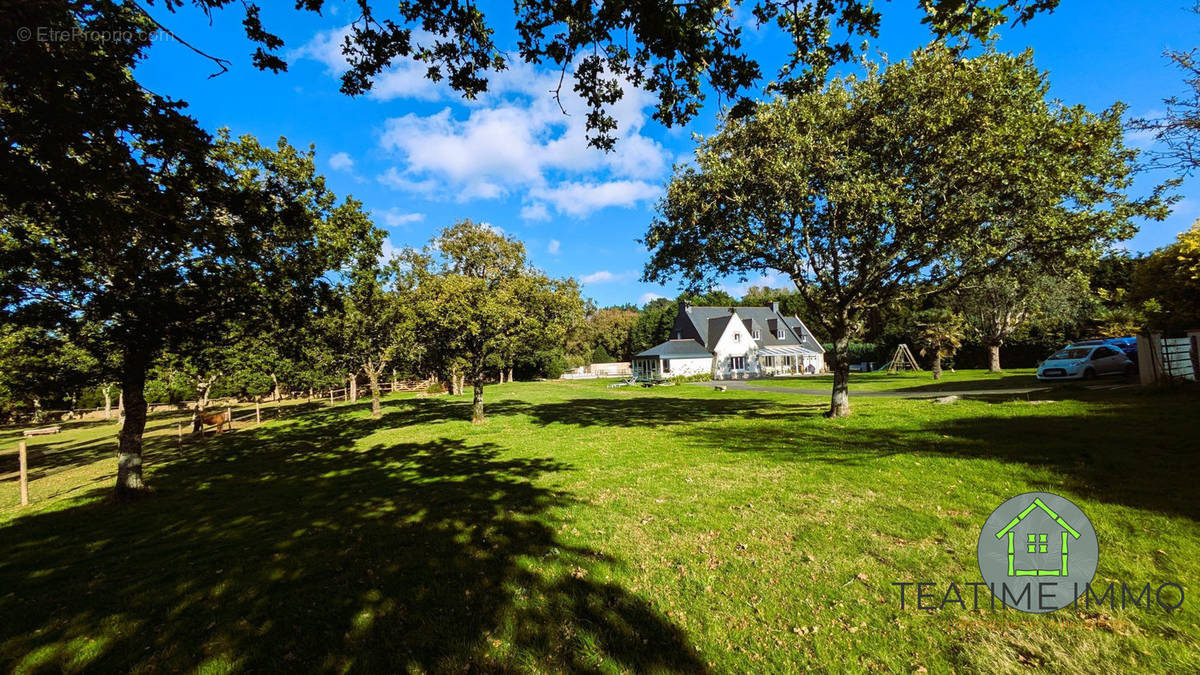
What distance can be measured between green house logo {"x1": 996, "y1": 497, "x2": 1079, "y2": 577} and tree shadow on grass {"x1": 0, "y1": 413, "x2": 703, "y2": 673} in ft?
12.1

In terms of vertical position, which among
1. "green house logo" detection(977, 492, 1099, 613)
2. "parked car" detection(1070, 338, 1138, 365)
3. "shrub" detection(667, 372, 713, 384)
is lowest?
"shrub" detection(667, 372, 713, 384)

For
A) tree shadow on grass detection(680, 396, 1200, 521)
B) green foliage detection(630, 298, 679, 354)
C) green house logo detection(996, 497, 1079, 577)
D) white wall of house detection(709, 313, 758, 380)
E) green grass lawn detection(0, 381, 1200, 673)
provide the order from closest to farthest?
1. green grass lawn detection(0, 381, 1200, 673)
2. green house logo detection(996, 497, 1079, 577)
3. tree shadow on grass detection(680, 396, 1200, 521)
4. white wall of house detection(709, 313, 758, 380)
5. green foliage detection(630, 298, 679, 354)

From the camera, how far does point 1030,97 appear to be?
1052cm

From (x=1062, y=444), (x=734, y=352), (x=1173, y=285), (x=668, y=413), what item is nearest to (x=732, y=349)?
(x=734, y=352)

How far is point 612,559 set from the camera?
15.7 feet

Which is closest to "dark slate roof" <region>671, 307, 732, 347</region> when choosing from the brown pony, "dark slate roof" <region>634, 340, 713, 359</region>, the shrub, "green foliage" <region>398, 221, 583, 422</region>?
"dark slate roof" <region>634, 340, 713, 359</region>

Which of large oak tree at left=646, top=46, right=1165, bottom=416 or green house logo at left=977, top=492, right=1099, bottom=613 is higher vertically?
large oak tree at left=646, top=46, right=1165, bottom=416

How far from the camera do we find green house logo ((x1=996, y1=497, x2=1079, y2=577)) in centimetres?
399

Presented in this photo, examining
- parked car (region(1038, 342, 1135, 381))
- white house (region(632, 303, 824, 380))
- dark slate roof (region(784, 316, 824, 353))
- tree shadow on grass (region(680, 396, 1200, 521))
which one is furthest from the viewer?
dark slate roof (region(784, 316, 824, 353))

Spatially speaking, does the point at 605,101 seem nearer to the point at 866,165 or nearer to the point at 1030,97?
the point at 866,165

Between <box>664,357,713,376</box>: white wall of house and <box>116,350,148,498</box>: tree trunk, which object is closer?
<box>116,350,148,498</box>: tree trunk

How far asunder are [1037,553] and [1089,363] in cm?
2315

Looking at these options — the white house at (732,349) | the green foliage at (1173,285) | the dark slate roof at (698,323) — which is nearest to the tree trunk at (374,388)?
the white house at (732,349)

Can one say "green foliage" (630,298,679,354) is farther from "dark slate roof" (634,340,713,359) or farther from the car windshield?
the car windshield
